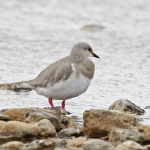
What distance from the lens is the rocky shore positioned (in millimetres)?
4844

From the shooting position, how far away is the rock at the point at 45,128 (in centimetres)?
543

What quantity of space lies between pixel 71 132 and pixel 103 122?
625mm

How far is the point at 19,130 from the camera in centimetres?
539

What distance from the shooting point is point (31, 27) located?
1591 cm

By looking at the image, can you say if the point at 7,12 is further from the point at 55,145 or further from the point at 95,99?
the point at 55,145

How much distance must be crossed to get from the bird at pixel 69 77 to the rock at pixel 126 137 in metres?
1.64

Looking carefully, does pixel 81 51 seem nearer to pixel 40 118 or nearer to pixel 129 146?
pixel 40 118

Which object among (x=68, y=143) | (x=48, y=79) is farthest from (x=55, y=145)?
(x=48, y=79)

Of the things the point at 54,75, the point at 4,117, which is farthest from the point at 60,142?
the point at 54,75

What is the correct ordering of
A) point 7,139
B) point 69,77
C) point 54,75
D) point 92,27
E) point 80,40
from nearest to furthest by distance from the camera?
point 7,139 → point 69,77 → point 54,75 → point 80,40 → point 92,27

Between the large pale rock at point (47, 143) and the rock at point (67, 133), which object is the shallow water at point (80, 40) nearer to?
the rock at point (67, 133)

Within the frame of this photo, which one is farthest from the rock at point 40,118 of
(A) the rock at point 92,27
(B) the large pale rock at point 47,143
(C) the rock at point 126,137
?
(A) the rock at point 92,27

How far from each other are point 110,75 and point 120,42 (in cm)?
421

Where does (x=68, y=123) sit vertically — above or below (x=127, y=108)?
below
